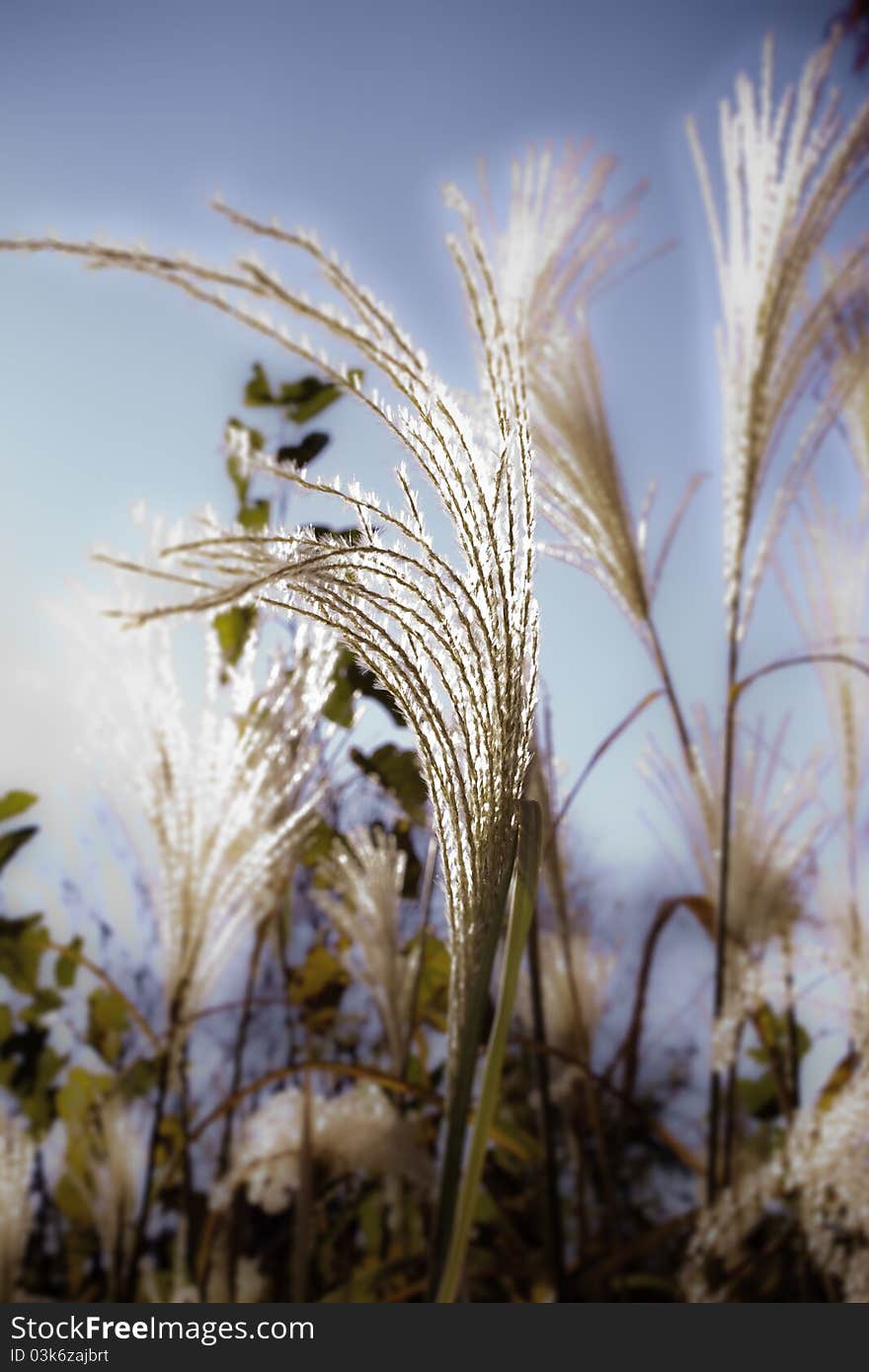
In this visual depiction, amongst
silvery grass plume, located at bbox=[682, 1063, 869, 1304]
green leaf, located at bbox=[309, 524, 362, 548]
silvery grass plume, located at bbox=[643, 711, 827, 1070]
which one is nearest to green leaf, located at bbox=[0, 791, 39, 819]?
green leaf, located at bbox=[309, 524, 362, 548]

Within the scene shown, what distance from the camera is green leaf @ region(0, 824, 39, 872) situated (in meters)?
1.03

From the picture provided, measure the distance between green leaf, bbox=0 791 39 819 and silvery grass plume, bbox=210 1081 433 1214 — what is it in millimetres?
417

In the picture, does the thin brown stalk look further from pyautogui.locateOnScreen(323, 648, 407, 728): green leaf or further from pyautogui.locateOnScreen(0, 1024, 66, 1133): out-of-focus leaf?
pyautogui.locateOnScreen(0, 1024, 66, 1133): out-of-focus leaf

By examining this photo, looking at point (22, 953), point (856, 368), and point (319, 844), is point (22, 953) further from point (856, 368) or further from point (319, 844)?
point (856, 368)

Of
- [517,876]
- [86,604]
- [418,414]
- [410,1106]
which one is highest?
[86,604]

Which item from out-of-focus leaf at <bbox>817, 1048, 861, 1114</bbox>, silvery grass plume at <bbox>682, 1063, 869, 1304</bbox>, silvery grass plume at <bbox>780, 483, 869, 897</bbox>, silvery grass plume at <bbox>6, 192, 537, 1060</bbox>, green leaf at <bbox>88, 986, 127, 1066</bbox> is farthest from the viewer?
green leaf at <bbox>88, 986, 127, 1066</bbox>

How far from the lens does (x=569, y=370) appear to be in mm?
842

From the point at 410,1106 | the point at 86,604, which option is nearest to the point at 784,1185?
the point at 410,1106

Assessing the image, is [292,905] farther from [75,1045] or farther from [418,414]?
[418,414]

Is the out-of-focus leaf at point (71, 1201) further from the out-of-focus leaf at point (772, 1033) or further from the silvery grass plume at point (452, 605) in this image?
the silvery grass plume at point (452, 605)

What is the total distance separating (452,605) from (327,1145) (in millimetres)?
598

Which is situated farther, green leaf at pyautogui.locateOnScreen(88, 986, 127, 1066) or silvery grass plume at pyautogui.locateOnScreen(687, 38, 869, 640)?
green leaf at pyautogui.locateOnScreen(88, 986, 127, 1066)

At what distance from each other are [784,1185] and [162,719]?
562 mm

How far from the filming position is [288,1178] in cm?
79
